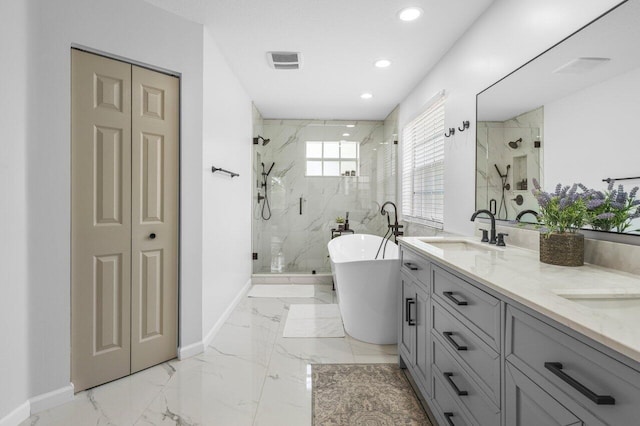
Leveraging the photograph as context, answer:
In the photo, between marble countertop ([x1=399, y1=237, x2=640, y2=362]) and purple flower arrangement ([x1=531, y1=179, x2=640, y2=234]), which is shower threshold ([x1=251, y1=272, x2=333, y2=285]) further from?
purple flower arrangement ([x1=531, y1=179, x2=640, y2=234])

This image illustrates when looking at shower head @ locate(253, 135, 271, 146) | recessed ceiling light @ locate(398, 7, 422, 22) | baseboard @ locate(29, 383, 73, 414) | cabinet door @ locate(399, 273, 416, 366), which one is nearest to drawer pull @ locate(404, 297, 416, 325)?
cabinet door @ locate(399, 273, 416, 366)

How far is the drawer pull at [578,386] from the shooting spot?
68 centimetres

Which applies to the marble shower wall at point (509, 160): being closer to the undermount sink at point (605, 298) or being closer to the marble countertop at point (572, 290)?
the marble countertop at point (572, 290)

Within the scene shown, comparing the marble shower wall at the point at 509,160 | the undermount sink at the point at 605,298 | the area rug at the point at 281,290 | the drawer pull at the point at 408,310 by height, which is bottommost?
the area rug at the point at 281,290

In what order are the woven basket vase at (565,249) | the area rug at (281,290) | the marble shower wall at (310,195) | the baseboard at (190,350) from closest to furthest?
the woven basket vase at (565,249)
the baseboard at (190,350)
the area rug at (281,290)
the marble shower wall at (310,195)

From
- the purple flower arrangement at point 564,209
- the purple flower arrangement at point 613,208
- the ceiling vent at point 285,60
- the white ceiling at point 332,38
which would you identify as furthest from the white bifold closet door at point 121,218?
the purple flower arrangement at point 613,208

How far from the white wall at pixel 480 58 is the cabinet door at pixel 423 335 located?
0.98 metres

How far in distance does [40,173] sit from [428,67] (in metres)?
3.21

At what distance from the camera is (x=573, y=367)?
789 mm

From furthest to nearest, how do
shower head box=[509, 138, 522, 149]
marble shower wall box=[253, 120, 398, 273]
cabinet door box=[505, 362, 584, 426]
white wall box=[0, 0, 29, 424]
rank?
marble shower wall box=[253, 120, 398, 273] → shower head box=[509, 138, 522, 149] → white wall box=[0, 0, 29, 424] → cabinet door box=[505, 362, 584, 426]

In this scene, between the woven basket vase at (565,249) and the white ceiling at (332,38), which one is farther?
the white ceiling at (332,38)

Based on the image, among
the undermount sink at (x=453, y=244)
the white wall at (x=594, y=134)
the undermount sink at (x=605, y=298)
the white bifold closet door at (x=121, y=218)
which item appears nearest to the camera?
the undermount sink at (x=605, y=298)

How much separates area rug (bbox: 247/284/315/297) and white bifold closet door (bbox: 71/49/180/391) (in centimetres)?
178

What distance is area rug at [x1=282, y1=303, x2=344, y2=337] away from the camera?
117 inches
